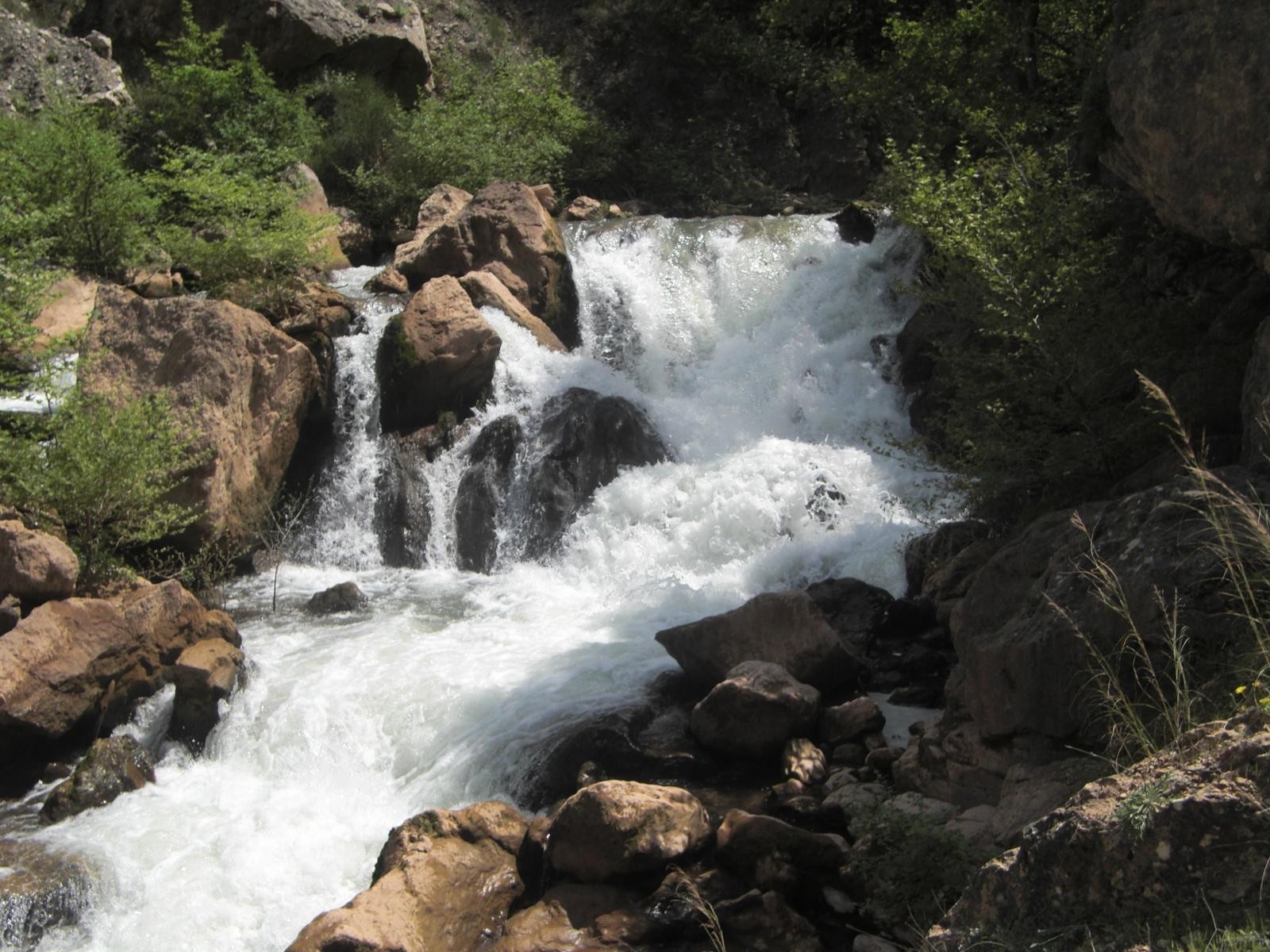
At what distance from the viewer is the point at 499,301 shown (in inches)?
540

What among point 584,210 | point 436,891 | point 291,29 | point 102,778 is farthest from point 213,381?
point 291,29

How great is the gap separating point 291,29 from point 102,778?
50.3ft

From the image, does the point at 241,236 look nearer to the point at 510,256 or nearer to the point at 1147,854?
the point at 510,256

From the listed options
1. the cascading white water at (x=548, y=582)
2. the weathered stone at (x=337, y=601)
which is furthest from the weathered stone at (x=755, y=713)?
the weathered stone at (x=337, y=601)

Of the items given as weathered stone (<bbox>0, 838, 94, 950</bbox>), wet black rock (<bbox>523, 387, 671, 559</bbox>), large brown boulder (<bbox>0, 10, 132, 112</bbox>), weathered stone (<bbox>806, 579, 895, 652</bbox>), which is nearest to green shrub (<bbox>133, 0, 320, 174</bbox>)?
large brown boulder (<bbox>0, 10, 132, 112</bbox>)

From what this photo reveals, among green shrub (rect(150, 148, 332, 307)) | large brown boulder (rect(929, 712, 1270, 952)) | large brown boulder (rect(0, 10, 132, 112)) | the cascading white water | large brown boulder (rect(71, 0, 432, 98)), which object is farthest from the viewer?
large brown boulder (rect(71, 0, 432, 98))

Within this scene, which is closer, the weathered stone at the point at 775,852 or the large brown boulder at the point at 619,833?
the weathered stone at the point at 775,852

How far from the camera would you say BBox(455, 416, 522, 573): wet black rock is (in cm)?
1176

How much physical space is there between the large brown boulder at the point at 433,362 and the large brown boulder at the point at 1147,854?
9893mm

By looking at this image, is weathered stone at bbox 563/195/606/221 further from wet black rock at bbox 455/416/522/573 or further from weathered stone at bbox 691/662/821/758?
weathered stone at bbox 691/662/821/758

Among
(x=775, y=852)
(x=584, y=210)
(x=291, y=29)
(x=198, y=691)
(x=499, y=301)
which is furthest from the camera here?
(x=291, y=29)

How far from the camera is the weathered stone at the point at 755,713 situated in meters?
7.04

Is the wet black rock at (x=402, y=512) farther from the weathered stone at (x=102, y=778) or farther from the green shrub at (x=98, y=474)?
the weathered stone at (x=102, y=778)

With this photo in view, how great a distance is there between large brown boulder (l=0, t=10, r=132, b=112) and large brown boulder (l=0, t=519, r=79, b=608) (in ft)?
34.1
